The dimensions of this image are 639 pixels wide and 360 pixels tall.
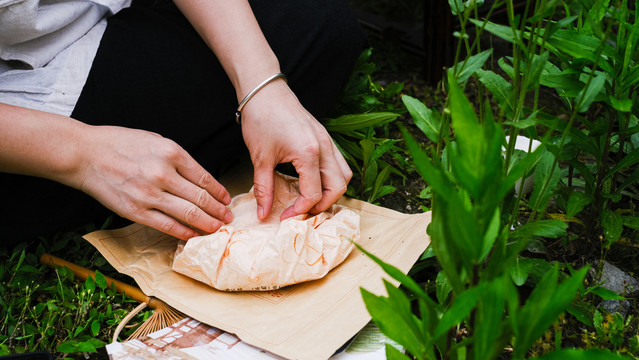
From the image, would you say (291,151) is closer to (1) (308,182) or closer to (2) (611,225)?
(1) (308,182)

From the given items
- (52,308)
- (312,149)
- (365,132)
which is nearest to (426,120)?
(312,149)

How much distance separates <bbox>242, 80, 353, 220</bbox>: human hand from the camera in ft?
3.73

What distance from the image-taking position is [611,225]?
109 centimetres

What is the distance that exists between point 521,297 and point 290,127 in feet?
1.99

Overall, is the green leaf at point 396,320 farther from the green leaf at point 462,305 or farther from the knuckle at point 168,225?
the knuckle at point 168,225

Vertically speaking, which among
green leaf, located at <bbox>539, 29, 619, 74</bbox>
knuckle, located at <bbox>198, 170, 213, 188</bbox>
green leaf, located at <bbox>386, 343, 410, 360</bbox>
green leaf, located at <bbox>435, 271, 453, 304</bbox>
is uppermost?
green leaf, located at <bbox>539, 29, 619, 74</bbox>

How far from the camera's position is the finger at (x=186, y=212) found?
3.55ft

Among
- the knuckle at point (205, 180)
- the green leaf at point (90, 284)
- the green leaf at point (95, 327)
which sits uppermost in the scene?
the knuckle at point (205, 180)

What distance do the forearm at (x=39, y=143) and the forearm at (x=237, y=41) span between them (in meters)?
0.35

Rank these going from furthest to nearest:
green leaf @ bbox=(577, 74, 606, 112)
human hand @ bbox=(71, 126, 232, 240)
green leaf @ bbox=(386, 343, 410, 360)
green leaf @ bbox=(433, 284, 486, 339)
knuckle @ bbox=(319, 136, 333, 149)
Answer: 1. knuckle @ bbox=(319, 136, 333, 149)
2. human hand @ bbox=(71, 126, 232, 240)
3. green leaf @ bbox=(577, 74, 606, 112)
4. green leaf @ bbox=(386, 343, 410, 360)
5. green leaf @ bbox=(433, 284, 486, 339)

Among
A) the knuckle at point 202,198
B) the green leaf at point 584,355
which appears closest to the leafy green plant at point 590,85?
the green leaf at point 584,355

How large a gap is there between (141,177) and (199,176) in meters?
0.12

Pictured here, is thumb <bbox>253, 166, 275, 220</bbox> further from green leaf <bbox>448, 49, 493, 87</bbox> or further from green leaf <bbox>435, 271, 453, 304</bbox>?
green leaf <bbox>448, 49, 493, 87</bbox>

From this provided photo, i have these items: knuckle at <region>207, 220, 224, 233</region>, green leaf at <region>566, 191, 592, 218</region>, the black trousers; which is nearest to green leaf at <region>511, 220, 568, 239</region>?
green leaf at <region>566, 191, 592, 218</region>
